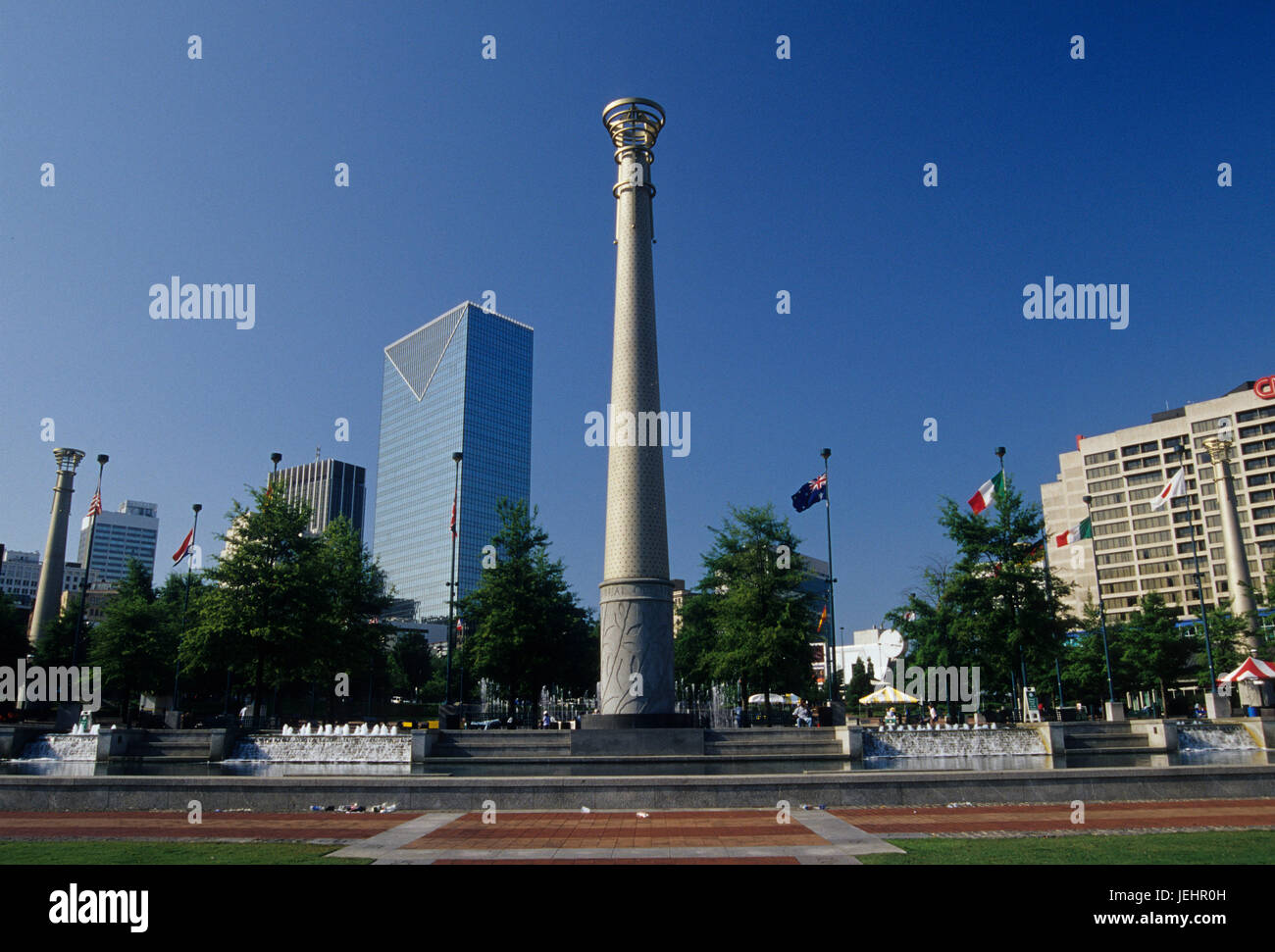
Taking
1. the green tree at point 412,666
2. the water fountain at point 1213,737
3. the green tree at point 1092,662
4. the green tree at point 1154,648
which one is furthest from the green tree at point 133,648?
the green tree at point 1154,648

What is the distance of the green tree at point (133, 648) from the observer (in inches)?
2231

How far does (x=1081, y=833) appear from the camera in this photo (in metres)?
13.5

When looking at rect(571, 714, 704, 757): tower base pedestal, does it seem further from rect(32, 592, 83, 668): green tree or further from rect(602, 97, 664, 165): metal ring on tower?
rect(32, 592, 83, 668): green tree

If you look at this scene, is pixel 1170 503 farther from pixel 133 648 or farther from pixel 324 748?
pixel 133 648

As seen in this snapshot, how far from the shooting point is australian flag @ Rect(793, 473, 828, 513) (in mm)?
45594

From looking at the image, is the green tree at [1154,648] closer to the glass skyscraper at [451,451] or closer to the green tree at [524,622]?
Result: the green tree at [524,622]

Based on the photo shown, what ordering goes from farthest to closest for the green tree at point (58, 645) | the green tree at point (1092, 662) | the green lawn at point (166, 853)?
the green tree at point (1092, 662) → the green tree at point (58, 645) → the green lawn at point (166, 853)

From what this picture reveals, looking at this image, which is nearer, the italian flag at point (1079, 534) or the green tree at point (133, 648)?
the italian flag at point (1079, 534)

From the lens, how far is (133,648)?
5684cm

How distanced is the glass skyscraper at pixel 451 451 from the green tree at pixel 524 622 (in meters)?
121

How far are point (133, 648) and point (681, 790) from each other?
52.4 metres

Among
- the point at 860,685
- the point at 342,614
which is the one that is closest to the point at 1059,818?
the point at 342,614

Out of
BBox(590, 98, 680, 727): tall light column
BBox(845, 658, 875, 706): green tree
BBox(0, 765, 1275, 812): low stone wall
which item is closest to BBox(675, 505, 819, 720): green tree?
BBox(590, 98, 680, 727): tall light column
